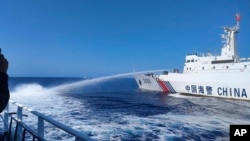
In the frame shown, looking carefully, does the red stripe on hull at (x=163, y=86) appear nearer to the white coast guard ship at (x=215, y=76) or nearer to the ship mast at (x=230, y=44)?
the white coast guard ship at (x=215, y=76)

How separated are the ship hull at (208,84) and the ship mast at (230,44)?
224 inches

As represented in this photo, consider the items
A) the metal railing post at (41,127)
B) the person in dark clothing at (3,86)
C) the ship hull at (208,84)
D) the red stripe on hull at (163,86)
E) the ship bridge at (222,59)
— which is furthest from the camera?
the red stripe on hull at (163,86)

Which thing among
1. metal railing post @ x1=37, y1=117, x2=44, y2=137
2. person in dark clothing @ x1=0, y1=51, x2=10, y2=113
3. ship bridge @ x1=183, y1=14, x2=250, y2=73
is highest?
ship bridge @ x1=183, y1=14, x2=250, y2=73

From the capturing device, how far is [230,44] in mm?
42281

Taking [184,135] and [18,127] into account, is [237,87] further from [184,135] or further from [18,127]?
[18,127]

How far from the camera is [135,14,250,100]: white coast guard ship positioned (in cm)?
3275

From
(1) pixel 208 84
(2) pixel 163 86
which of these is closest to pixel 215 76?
(1) pixel 208 84

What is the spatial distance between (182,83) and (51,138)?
107ft

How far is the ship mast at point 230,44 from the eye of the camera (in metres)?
41.0

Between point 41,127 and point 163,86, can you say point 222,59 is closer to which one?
point 163,86

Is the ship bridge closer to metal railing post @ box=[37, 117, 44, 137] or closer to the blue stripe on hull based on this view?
the blue stripe on hull

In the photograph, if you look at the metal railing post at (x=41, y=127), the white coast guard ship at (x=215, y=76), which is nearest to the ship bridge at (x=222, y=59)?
the white coast guard ship at (x=215, y=76)

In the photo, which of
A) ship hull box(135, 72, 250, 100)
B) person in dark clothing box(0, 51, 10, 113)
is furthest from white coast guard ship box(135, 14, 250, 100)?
person in dark clothing box(0, 51, 10, 113)

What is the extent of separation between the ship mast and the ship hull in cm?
569
